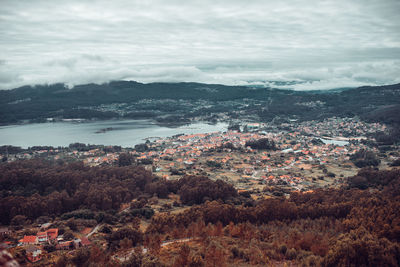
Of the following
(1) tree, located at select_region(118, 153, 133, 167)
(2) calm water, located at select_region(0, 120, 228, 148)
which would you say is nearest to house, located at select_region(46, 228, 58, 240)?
(1) tree, located at select_region(118, 153, 133, 167)

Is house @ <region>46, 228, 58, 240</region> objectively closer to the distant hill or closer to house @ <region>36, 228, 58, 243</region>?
house @ <region>36, 228, 58, 243</region>

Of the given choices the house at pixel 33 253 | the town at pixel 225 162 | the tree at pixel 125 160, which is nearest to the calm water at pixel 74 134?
the town at pixel 225 162

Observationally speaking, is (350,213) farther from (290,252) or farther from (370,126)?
(370,126)

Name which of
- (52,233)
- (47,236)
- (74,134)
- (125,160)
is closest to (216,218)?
(52,233)

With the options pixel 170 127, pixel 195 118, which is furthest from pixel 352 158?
pixel 195 118

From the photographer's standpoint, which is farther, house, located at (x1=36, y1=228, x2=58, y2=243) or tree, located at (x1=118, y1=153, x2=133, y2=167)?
tree, located at (x1=118, y1=153, x2=133, y2=167)

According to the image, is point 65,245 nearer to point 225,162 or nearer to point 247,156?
point 225,162
